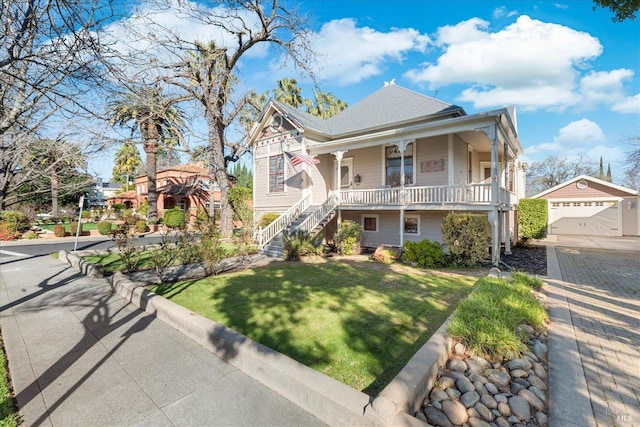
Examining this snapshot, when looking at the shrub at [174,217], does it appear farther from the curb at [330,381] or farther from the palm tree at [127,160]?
the palm tree at [127,160]

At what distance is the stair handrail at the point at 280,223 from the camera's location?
12383 mm

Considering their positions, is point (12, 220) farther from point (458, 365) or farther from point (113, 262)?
point (458, 365)

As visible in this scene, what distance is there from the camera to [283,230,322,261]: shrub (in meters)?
10.4

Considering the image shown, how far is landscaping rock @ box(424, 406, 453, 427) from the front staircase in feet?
28.9

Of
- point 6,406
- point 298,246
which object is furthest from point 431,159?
point 6,406

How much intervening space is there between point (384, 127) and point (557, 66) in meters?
10.8

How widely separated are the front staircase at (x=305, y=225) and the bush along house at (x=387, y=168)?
0.05 m

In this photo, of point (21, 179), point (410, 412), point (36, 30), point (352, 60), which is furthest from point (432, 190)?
point (21, 179)

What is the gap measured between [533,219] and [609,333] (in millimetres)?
13516

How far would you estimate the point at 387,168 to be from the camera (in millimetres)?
13641

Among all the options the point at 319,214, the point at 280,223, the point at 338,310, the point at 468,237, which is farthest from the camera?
the point at 280,223

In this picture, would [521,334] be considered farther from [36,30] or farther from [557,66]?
[557,66]

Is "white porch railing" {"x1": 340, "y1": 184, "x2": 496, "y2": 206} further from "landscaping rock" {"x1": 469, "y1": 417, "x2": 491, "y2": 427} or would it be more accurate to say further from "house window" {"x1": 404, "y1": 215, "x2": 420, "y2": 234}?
"landscaping rock" {"x1": 469, "y1": 417, "x2": 491, "y2": 427}

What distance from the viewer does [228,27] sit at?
1313cm
